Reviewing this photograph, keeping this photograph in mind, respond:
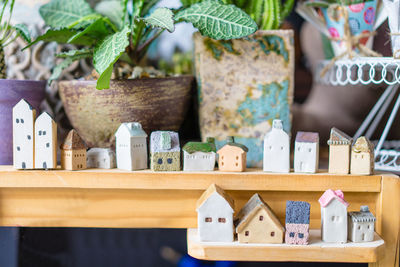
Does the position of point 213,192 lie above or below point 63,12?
below

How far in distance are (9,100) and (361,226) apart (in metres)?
0.62

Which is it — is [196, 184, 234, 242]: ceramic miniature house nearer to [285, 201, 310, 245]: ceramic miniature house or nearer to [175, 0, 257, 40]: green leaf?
[285, 201, 310, 245]: ceramic miniature house

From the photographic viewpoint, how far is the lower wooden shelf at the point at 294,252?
0.54 m

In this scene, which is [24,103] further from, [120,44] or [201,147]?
[201,147]

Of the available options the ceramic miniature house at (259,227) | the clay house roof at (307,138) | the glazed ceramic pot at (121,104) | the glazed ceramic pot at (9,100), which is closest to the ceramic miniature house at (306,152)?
the clay house roof at (307,138)

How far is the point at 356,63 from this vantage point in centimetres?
65

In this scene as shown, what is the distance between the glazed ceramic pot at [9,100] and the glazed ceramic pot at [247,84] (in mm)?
301

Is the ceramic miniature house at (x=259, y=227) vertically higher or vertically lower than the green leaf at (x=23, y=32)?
lower

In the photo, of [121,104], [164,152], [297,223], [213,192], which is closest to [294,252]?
[297,223]

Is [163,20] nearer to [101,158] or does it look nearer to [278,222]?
[101,158]

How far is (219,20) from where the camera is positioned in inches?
24.2

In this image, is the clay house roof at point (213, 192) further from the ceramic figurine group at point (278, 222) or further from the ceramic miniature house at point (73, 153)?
the ceramic miniature house at point (73, 153)

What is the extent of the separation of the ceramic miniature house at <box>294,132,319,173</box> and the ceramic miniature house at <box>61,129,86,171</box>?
0.36m

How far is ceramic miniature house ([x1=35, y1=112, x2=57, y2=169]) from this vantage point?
1.96 feet
